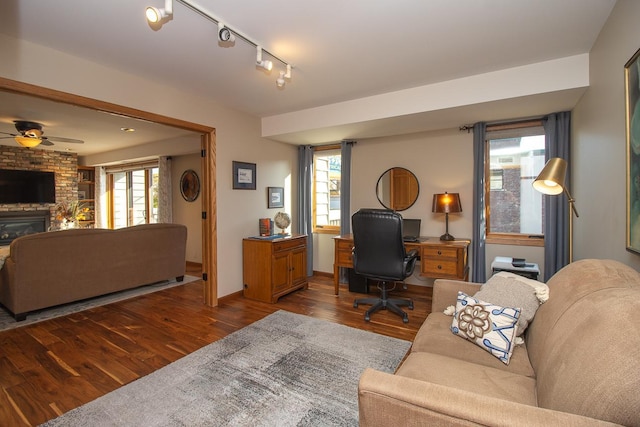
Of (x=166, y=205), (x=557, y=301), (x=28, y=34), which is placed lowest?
(x=557, y=301)

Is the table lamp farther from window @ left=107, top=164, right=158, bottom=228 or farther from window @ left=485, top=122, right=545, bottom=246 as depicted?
window @ left=107, top=164, right=158, bottom=228

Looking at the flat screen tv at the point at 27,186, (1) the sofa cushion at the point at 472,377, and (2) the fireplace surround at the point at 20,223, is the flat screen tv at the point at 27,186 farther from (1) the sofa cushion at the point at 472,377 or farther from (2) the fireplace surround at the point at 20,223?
Result: (1) the sofa cushion at the point at 472,377

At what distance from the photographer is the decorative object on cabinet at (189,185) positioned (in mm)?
5824

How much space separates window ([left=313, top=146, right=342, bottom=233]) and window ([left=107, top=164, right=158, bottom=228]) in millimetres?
3674

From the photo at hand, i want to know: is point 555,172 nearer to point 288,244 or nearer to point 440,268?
point 440,268

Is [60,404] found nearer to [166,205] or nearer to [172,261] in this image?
[172,261]

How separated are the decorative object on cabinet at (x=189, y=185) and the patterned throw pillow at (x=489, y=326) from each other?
5.27 metres

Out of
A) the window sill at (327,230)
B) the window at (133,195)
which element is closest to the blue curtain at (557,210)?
the window sill at (327,230)

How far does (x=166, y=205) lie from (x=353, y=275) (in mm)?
4134

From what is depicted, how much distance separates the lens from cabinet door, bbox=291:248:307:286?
13.2 feet

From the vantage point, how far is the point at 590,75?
234cm

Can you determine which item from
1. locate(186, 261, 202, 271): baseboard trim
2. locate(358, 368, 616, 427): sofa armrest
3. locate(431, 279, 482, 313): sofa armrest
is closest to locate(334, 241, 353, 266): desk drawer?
locate(431, 279, 482, 313): sofa armrest

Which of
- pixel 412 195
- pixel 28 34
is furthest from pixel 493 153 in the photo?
pixel 28 34

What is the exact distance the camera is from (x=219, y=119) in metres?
3.65
